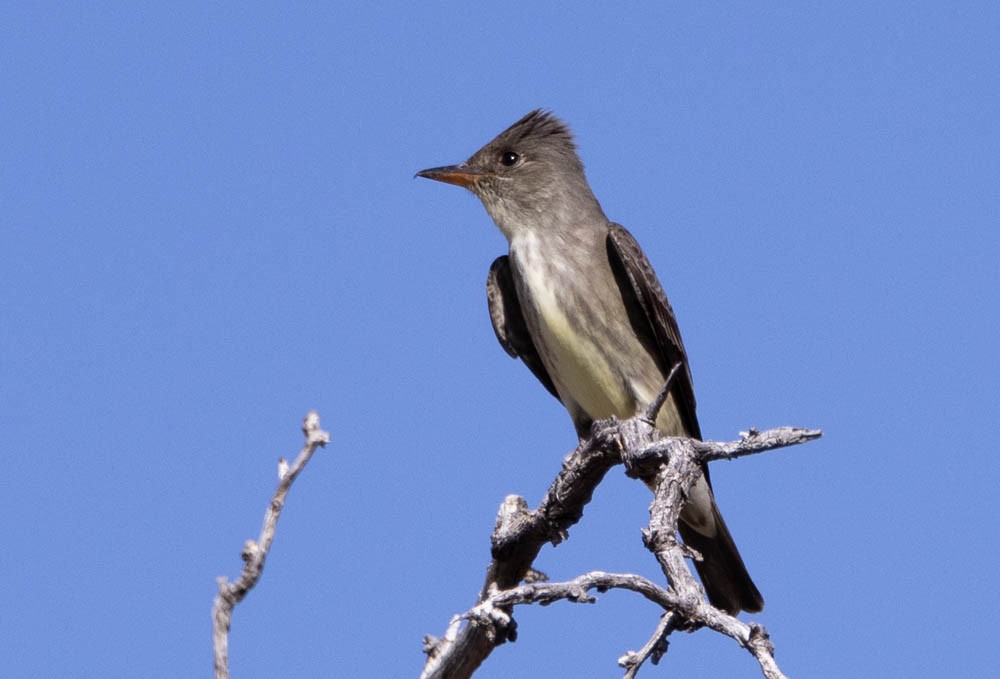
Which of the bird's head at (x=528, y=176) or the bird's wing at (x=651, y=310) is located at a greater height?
the bird's head at (x=528, y=176)

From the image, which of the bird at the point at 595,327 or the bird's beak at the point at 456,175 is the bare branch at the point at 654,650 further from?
the bird's beak at the point at 456,175

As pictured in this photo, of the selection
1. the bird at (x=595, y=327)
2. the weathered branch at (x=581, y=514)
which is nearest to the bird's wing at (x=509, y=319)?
the bird at (x=595, y=327)

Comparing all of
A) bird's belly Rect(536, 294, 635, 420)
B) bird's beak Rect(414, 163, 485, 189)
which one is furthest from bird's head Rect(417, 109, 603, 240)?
bird's belly Rect(536, 294, 635, 420)

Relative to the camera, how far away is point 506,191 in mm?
8758

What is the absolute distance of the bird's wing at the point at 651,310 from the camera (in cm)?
788

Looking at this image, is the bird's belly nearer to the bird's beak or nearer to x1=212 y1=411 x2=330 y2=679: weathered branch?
the bird's beak

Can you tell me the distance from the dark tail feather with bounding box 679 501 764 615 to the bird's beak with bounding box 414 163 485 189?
8.41 ft

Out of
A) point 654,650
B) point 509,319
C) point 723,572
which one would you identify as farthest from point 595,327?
point 654,650

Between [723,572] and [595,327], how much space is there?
1575 millimetres

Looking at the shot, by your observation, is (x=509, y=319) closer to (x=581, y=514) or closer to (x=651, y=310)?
(x=651, y=310)

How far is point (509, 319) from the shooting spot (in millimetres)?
8625

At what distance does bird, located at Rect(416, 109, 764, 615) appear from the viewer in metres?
7.77

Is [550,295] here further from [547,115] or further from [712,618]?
[712,618]

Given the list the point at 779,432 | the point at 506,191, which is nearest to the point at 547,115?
the point at 506,191
